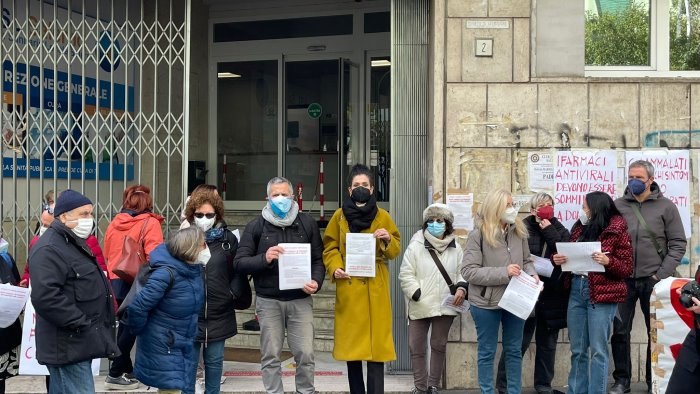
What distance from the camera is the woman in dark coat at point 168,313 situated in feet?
18.2

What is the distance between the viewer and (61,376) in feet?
17.1

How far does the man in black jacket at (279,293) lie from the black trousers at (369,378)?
371 mm

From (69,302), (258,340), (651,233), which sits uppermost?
(651,233)

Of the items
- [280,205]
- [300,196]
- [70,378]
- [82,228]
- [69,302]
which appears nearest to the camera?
[69,302]

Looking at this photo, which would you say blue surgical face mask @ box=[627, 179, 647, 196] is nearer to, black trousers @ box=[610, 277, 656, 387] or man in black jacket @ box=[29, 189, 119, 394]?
black trousers @ box=[610, 277, 656, 387]

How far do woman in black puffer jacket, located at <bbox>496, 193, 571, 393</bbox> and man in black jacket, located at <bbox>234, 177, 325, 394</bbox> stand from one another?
1873 mm

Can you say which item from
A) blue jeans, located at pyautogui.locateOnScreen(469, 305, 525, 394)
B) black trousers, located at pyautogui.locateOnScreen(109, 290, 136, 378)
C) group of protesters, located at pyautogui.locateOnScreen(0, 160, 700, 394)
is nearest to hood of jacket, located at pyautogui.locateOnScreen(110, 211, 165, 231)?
group of protesters, located at pyautogui.locateOnScreen(0, 160, 700, 394)

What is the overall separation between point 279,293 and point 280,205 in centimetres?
70

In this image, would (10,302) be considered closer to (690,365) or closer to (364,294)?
(364,294)

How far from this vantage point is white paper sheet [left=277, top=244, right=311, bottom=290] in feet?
20.8

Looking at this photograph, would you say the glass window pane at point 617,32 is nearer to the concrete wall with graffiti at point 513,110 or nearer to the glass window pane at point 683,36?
the glass window pane at point 683,36

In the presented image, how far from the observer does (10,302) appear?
5715 mm

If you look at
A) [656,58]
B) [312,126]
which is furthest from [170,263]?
[312,126]

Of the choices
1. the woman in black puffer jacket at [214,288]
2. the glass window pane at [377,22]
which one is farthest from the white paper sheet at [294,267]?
the glass window pane at [377,22]
